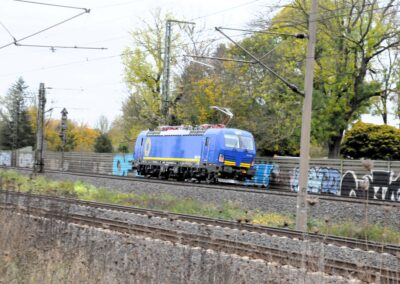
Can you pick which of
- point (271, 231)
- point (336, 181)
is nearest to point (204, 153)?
point (336, 181)

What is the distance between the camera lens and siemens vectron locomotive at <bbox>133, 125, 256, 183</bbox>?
101ft

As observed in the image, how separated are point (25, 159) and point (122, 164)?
1916 centimetres

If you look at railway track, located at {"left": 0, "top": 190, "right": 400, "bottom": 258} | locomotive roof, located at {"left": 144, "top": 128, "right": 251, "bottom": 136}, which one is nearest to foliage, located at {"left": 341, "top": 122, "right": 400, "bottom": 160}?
locomotive roof, located at {"left": 144, "top": 128, "right": 251, "bottom": 136}

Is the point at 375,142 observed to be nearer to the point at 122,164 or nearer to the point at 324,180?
the point at 324,180

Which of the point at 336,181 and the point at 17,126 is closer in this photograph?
the point at 336,181

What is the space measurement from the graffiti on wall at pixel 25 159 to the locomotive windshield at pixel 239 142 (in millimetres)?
35856

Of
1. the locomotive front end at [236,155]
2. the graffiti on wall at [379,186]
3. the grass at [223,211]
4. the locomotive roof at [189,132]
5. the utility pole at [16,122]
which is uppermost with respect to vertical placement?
the utility pole at [16,122]

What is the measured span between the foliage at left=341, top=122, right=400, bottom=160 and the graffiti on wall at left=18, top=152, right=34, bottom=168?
3875cm

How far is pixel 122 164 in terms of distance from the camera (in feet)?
160

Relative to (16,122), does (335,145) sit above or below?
below

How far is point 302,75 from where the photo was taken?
36.1 meters

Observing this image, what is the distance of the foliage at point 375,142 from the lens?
3294 cm

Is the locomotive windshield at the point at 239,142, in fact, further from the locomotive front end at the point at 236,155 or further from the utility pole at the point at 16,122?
the utility pole at the point at 16,122

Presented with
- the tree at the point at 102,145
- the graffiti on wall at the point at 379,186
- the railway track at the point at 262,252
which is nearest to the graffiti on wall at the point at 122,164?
the tree at the point at 102,145
